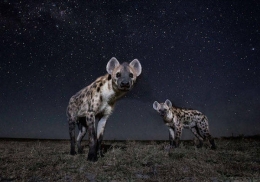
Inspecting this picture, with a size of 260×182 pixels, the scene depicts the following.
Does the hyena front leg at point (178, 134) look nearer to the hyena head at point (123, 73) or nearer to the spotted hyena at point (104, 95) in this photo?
the spotted hyena at point (104, 95)

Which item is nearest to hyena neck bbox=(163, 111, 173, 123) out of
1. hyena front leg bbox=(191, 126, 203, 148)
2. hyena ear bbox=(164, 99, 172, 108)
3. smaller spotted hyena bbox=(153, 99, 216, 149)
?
smaller spotted hyena bbox=(153, 99, 216, 149)

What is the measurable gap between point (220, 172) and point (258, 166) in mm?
1065

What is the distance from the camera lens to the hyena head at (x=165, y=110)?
8984mm

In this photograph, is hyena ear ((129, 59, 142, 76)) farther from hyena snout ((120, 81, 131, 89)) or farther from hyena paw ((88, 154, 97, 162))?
hyena paw ((88, 154, 97, 162))

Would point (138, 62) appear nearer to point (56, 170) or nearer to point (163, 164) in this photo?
point (163, 164)

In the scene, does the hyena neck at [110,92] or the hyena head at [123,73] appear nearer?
the hyena head at [123,73]

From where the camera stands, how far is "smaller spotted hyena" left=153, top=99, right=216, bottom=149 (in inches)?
348

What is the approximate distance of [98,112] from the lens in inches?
206

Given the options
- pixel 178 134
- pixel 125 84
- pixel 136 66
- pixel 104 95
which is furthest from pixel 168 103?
pixel 125 84

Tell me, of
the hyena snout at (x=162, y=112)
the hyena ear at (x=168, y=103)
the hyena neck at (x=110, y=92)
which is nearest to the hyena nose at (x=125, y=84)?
the hyena neck at (x=110, y=92)

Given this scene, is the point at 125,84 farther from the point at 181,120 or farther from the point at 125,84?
the point at 181,120

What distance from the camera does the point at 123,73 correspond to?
474 centimetres

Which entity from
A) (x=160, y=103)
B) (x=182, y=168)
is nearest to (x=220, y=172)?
(x=182, y=168)

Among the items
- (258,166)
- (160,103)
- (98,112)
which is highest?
(160,103)
